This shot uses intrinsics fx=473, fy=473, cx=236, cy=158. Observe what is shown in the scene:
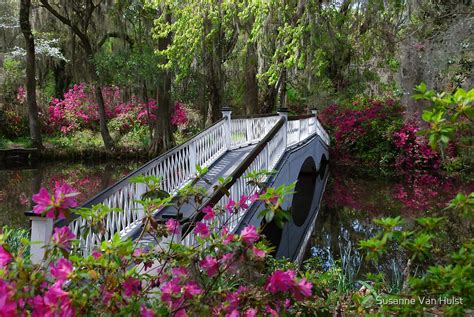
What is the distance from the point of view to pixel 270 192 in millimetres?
2176

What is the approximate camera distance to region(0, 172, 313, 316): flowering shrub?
1619 millimetres

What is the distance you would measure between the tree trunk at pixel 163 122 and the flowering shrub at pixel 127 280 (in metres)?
15.3

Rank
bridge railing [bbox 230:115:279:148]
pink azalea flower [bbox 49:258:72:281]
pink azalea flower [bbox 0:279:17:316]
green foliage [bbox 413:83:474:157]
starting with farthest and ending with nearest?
bridge railing [bbox 230:115:279:148] → green foliage [bbox 413:83:474:157] → pink azalea flower [bbox 49:258:72:281] → pink azalea flower [bbox 0:279:17:316]

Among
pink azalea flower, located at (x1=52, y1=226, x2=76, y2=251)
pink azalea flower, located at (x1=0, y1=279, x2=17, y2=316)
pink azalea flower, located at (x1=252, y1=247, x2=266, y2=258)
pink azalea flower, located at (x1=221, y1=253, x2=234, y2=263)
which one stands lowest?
pink azalea flower, located at (x1=221, y1=253, x2=234, y2=263)

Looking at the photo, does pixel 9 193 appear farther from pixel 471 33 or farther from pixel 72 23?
pixel 471 33

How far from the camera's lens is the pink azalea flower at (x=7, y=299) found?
1534mm

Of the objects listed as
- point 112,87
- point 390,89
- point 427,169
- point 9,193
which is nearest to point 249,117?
point 9,193

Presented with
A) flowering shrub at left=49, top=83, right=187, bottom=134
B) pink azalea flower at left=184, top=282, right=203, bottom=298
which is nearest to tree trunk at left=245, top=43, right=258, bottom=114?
flowering shrub at left=49, top=83, right=187, bottom=134

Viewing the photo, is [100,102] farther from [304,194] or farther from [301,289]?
[301,289]

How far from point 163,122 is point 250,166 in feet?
38.2

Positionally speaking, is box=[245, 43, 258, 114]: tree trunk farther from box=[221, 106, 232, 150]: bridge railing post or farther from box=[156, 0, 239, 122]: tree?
box=[221, 106, 232, 150]: bridge railing post

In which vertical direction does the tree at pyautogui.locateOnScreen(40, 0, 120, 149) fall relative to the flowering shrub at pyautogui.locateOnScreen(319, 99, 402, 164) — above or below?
above

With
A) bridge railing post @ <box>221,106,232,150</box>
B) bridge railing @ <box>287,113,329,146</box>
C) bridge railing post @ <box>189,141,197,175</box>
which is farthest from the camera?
bridge railing @ <box>287,113,329,146</box>

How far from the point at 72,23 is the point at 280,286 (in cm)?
1810
